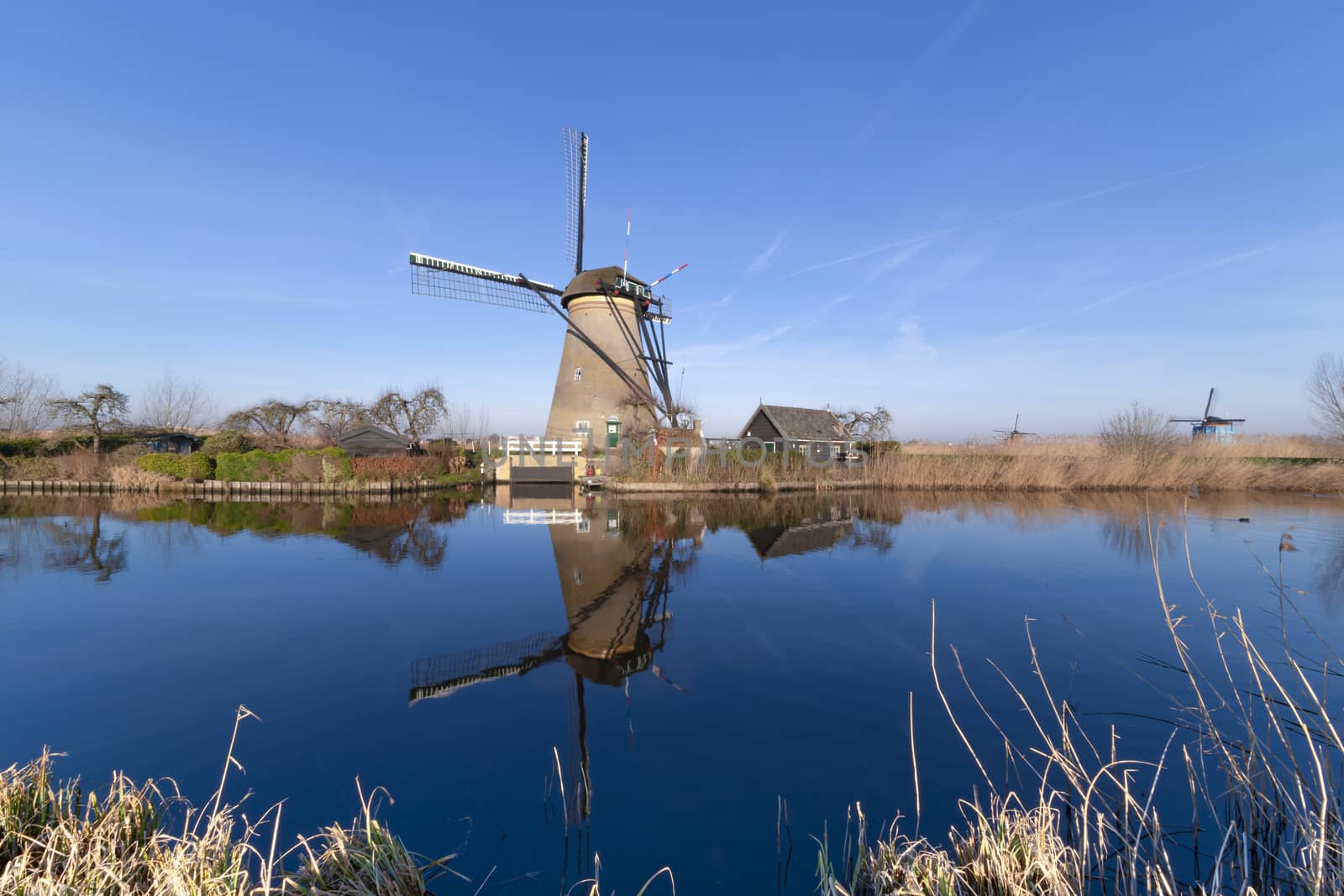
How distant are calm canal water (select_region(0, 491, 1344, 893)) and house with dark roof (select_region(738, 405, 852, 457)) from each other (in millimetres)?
14491

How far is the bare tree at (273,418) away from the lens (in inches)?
967

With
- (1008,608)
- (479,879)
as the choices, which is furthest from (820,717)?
(1008,608)

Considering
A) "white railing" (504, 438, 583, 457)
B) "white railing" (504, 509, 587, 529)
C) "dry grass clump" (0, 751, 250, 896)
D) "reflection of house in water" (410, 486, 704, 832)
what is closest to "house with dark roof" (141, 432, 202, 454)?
"white railing" (504, 438, 583, 457)

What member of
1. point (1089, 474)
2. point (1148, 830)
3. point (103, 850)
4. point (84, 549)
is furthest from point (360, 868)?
point (1089, 474)

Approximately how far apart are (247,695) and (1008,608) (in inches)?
276

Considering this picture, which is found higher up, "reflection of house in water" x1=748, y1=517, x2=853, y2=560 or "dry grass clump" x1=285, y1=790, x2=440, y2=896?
"reflection of house in water" x1=748, y1=517, x2=853, y2=560

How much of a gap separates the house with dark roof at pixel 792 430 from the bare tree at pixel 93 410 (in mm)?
23551

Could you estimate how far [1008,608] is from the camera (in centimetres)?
619

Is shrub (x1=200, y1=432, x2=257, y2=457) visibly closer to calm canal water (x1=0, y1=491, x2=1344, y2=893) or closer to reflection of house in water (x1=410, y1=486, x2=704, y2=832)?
calm canal water (x1=0, y1=491, x2=1344, y2=893)

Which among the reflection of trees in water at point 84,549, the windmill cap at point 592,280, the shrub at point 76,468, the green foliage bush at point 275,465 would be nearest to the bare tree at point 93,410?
the shrub at point 76,468

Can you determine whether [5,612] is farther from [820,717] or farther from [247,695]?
[820,717]

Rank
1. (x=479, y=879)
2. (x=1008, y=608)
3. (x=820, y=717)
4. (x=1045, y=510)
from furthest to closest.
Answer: (x=1045, y=510) < (x=1008, y=608) < (x=820, y=717) < (x=479, y=879)

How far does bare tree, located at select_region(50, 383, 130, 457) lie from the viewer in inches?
771

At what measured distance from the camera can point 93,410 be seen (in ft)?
65.1
